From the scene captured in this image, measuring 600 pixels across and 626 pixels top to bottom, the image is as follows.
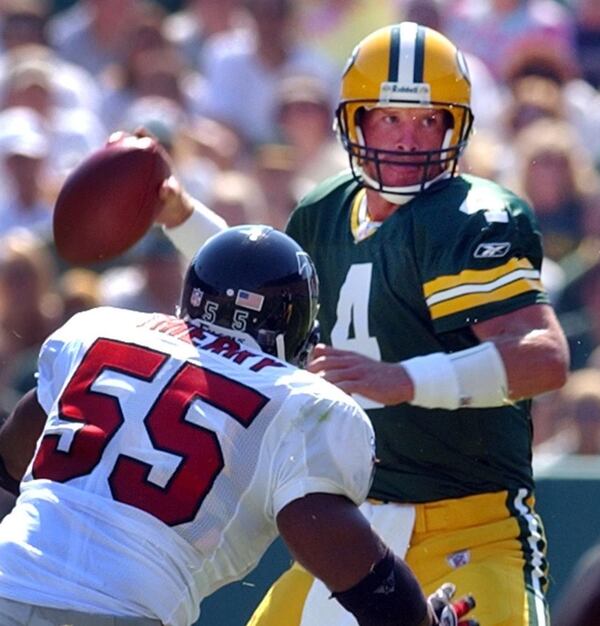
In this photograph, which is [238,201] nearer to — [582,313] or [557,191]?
[557,191]

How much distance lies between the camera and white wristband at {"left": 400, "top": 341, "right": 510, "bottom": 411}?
156 inches

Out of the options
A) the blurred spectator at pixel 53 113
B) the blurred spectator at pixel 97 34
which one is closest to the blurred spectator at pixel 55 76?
the blurred spectator at pixel 53 113

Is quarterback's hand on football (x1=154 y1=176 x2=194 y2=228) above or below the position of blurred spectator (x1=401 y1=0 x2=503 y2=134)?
above

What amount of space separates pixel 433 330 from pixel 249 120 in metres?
4.92

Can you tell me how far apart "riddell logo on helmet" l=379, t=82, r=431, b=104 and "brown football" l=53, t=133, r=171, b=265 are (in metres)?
0.65

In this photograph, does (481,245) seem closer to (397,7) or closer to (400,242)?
(400,242)

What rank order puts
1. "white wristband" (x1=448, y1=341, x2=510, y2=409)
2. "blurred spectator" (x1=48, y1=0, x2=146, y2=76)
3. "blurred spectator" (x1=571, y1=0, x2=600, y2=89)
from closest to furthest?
"white wristband" (x1=448, y1=341, x2=510, y2=409), "blurred spectator" (x1=571, y1=0, x2=600, y2=89), "blurred spectator" (x1=48, y1=0, x2=146, y2=76)

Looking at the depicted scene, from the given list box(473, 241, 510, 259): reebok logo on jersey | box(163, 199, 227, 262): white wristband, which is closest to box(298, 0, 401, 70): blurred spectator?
box(163, 199, 227, 262): white wristband

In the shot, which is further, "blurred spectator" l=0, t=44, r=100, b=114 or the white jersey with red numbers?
"blurred spectator" l=0, t=44, r=100, b=114

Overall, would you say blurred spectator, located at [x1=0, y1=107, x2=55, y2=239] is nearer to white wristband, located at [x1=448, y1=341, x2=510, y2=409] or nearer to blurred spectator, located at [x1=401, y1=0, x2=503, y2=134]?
blurred spectator, located at [x1=401, y1=0, x2=503, y2=134]

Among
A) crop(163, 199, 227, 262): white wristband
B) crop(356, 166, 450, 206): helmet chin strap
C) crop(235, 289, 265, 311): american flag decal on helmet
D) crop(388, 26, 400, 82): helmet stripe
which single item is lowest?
crop(163, 199, 227, 262): white wristband

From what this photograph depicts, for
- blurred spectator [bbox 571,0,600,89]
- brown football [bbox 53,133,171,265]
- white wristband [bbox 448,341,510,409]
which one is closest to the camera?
white wristband [bbox 448,341,510,409]

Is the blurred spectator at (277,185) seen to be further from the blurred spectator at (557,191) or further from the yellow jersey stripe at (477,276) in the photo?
the yellow jersey stripe at (477,276)

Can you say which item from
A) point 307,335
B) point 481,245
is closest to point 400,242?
point 481,245
